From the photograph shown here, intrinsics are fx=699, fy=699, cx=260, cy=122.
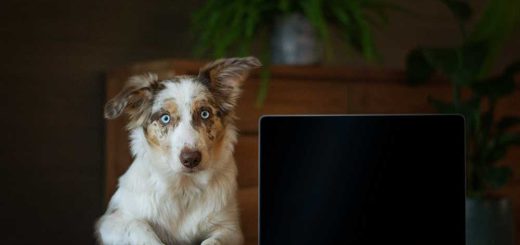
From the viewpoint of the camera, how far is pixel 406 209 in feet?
3.60

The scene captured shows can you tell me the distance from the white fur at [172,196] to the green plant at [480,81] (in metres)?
1.00

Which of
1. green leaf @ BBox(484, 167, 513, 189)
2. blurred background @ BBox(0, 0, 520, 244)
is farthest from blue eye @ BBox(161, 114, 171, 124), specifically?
green leaf @ BBox(484, 167, 513, 189)

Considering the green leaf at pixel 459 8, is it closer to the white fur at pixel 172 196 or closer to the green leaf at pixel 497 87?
the green leaf at pixel 497 87

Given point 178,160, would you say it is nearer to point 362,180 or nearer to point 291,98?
point 362,180

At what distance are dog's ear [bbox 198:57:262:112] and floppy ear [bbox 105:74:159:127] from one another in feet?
0.23

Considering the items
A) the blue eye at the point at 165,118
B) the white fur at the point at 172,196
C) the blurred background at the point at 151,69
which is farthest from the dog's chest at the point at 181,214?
the blurred background at the point at 151,69

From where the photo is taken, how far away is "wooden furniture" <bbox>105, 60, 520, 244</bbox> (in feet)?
4.18

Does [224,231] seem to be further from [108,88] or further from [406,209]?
[108,88]

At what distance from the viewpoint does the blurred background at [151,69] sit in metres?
1.60

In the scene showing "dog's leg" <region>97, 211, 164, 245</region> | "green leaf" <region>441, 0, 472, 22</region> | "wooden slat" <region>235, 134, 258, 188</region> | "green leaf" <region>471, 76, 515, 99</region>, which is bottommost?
"dog's leg" <region>97, 211, 164, 245</region>

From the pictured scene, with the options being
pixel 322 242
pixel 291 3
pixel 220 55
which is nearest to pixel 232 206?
pixel 322 242

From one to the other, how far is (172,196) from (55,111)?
33.5 inches

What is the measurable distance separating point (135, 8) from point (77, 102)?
0.29m

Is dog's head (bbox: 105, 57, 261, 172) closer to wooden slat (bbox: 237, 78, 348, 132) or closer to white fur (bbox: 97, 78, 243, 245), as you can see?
white fur (bbox: 97, 78, 243, 245)
